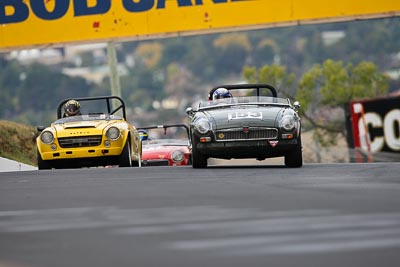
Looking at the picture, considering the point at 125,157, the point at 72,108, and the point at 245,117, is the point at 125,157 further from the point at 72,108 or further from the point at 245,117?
the point at 245,117

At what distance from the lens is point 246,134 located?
15.7 metres

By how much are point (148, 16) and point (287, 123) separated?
16.8 metres

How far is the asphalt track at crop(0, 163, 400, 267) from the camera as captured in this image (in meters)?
6.59

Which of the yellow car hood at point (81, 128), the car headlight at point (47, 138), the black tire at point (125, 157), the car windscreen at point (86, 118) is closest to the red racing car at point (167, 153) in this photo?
the car windscreen at point (86, 118)

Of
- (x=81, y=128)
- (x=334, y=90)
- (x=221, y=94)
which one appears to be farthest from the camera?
(x=334, y=90)

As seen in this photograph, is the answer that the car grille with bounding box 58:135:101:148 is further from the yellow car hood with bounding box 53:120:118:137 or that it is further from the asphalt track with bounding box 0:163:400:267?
the asphalt track with bounding box 0:163:400:267

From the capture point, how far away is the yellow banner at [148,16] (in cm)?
3175

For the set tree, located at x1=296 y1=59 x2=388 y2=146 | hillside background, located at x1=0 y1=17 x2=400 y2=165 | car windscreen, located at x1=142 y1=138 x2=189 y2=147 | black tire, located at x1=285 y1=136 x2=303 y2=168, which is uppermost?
hillside background, located at x1=0 y1=17 x2=400 y2=165

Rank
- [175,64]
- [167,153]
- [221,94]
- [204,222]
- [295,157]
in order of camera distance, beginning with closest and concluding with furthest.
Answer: [204,222]
[295,157]
[221,94]
[167,153]
[175,64]

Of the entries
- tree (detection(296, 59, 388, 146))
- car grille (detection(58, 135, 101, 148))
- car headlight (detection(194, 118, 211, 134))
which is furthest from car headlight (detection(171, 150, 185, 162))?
tree (detection(296, 59, 388, 146))

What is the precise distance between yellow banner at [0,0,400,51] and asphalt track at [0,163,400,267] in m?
18.9

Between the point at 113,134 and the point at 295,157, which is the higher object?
the point at 113,134

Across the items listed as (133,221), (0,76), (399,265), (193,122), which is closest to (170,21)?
(193,122)

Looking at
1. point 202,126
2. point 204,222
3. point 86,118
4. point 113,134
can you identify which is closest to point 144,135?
point 86,118
